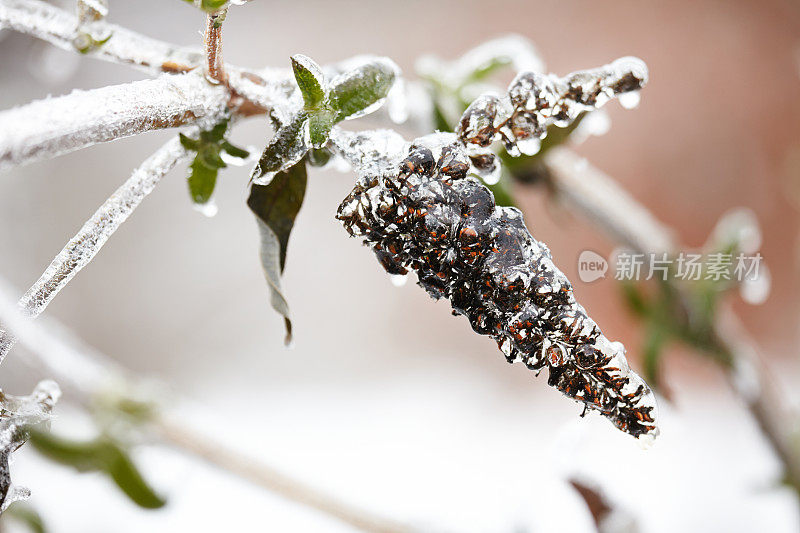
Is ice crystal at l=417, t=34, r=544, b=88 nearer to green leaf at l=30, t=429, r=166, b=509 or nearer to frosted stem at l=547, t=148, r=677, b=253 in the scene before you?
frosted stem at l=547, t=148, r=677, b=253

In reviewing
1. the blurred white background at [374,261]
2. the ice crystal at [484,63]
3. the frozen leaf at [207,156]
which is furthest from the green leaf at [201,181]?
the blurred white background at [374,261]

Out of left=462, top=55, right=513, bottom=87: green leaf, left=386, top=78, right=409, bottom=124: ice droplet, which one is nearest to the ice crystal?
left=462, top=55, right=513, bottom=87: green leaf

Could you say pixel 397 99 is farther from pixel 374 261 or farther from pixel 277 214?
pixel 374 261

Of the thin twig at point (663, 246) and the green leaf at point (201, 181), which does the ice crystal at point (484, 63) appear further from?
the green leaf at point (201, 181)

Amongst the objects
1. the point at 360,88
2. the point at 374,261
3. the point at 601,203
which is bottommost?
the point at 360,88

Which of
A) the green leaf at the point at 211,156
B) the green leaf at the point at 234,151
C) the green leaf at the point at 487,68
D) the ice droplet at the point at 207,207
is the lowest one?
the green leaf at the point at 211,156

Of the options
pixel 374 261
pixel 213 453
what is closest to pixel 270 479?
pixel 213 453

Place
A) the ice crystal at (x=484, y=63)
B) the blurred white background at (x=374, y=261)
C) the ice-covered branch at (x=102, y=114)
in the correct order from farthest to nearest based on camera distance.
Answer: the blurred white background at (x=374, y=261) < the ice crystal at (x=484, y=63) < the ice-covered branch at (x=102, y=114)
